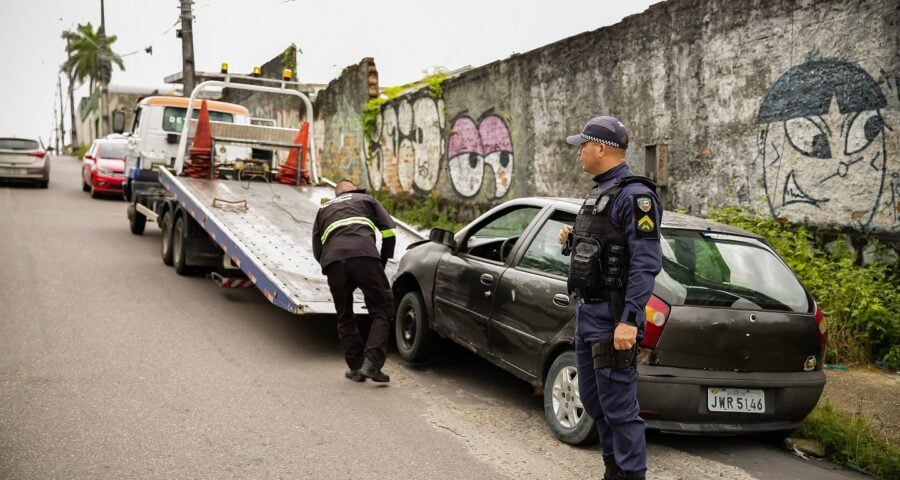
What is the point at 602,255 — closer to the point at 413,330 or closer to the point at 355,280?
the point at 355,280

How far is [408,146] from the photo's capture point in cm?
1628

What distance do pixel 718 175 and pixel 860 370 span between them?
3.10 metres

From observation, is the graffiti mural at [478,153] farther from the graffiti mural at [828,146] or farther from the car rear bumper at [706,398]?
the car rear bumper at [706,398]

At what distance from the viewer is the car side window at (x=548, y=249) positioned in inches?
212

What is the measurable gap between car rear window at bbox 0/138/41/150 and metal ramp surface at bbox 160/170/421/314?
13.5 metres

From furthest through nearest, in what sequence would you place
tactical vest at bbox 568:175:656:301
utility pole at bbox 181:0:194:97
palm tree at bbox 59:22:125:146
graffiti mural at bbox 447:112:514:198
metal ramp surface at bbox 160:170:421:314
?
palm tree at bbox 59:22:125:146
utility pole at bbox 181:0:194:97
graffiti mural at bbox 447:112:514:198
metal ramp surface at bbox 160:170:421:314
tactical vest at bbox 568:175:656:301

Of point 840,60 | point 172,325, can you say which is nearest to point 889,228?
point 840,60

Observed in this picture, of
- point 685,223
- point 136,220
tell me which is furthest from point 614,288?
point 136,220

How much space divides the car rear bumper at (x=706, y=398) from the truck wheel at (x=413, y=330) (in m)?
2.54

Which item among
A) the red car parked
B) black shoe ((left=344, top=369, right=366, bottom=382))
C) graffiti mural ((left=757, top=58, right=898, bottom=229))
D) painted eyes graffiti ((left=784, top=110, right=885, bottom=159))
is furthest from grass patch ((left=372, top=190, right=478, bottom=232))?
the red car parked

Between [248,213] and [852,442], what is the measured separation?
689cm

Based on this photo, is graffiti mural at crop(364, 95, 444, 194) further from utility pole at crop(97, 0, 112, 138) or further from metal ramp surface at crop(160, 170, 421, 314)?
utility pole at crop(97, 0, 112, 138)

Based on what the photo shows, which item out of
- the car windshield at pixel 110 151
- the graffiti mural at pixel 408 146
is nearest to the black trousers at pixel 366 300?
the graffiti mural at pixel 408 146

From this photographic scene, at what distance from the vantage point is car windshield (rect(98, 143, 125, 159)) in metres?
21.0
